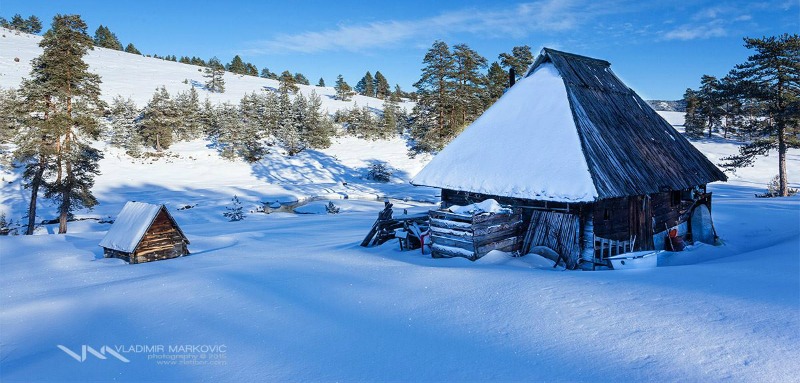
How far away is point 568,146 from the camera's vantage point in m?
10.6

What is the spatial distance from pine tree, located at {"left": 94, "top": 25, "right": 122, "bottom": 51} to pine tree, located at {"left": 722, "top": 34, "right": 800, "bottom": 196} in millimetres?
123513

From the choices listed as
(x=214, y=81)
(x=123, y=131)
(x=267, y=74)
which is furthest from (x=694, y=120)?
(x=267, y=74)

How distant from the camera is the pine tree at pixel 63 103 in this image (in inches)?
816

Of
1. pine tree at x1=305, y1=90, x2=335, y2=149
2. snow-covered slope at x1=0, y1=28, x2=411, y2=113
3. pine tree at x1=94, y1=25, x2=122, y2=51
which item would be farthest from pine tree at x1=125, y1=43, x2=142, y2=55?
pine tree at x1=305, y1=90, x2=335, y2=149

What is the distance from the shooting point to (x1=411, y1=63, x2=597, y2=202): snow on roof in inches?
391

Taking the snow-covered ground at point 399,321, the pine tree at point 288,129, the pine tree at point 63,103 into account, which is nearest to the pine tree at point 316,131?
the pine tree at point 288,129

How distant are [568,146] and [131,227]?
14.3 m

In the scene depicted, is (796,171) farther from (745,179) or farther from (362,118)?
(362,118)

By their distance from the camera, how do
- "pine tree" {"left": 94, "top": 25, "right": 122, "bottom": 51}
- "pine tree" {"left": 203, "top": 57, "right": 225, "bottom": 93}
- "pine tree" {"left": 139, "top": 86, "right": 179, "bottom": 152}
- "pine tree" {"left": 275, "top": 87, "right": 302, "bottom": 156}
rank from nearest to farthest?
"pine tree" {"left": 139, "top": 86, "right": 179, "bottom": 152} → "pine tree" {"left": 275, "top": 87, "right": 302, "bottom": 156} → "pine tree" {"left": 203, "top": 57, "right": 225, "bottom": 93} → "pine tree" {"left": 94, "top": 25, "right": 122, "bottom": 51}

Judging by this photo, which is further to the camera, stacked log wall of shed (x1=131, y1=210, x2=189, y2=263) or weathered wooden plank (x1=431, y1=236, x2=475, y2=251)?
stacked log wall of shed (x1=131, y1=210, x2=189, y2=263)

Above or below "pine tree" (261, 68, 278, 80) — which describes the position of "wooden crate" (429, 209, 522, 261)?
below

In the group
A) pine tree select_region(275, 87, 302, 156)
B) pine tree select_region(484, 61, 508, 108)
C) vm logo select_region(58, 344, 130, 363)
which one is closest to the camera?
vm logo select_region(58, 344, 130, 363)

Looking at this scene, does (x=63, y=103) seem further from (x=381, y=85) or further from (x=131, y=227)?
(x=381, y=85)

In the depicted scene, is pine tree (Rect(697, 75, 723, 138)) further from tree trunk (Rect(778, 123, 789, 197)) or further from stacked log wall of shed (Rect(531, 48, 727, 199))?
stacked log wall of shed (Rect(531, 48, 727, 199))
